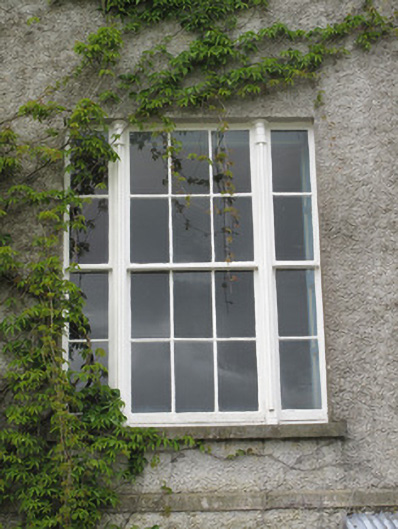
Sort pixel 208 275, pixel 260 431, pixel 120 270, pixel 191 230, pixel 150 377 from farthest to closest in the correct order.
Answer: pixel 191 230 → pixel 208 275 → pixel 120 270 → pixel 150 377 → pixel 260 431

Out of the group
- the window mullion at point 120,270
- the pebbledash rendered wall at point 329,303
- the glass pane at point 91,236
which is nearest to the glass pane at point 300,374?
the pebbledash rendered wall at point 329,303

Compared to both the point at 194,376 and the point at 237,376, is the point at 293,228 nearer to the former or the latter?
the point at 237,376

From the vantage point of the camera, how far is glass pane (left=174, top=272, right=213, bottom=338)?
769 cm

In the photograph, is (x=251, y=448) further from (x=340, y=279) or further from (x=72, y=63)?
(x=72, y=63)

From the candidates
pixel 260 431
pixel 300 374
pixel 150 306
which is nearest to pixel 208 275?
pixel 150 306

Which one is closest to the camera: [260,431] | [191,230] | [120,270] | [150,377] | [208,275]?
[260,431]

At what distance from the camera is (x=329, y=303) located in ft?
25.1

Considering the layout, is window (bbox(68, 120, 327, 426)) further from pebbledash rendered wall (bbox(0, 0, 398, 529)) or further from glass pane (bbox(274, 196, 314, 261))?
pebbledash rendered wall (bbox(0, 0, 398, 529))

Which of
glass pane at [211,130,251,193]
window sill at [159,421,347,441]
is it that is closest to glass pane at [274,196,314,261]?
glass pane at [211,130,251,193]

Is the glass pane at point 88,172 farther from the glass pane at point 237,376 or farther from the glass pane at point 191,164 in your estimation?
the glass pane at point 237,376

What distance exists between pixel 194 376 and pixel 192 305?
0.58 m

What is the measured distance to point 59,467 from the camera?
7008 mm

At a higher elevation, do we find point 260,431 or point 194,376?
point 194,376

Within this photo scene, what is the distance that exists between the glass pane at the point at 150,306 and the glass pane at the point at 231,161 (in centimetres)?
93
